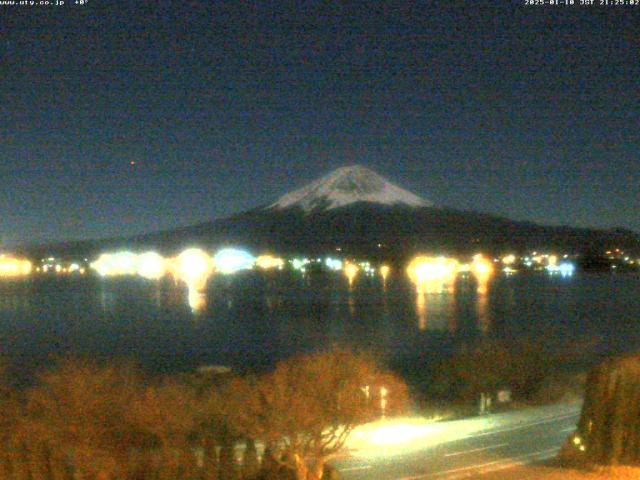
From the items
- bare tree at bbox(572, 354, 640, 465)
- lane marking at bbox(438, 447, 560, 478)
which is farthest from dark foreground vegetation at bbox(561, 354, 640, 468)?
lane marking at bbox(438, 447, 560, 478)

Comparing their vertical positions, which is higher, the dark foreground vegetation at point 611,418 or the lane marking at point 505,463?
the dark foreground vegetation at point 611,418

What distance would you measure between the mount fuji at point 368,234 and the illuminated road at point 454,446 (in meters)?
53.6

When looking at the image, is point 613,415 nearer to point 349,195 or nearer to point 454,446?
point 454,446

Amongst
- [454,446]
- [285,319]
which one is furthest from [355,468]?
[285,319]

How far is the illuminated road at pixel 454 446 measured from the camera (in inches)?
320

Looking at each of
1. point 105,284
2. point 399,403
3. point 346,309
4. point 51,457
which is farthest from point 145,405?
point 105,284

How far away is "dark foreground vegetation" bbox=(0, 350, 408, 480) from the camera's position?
7105 millimetres

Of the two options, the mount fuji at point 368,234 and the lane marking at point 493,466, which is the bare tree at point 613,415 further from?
the mount fuji at point 368,234

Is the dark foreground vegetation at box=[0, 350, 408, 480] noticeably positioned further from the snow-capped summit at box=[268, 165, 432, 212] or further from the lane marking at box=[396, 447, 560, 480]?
the snow-capped summit at box=[268, 165, 432, 212]

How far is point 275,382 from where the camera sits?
7613 mm

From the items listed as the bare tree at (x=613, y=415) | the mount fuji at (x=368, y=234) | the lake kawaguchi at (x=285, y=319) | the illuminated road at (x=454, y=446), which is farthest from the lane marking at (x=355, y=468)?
the mount fuji at (x=368, y=234)

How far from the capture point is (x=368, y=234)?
7169 centimetres

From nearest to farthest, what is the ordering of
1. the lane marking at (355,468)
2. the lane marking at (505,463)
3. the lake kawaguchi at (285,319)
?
the lane marking at (505,463) < the lane marking at (355,468) < the lake kawaguchi at (285,319)

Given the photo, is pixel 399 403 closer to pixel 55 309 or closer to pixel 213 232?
pixel 55 309
